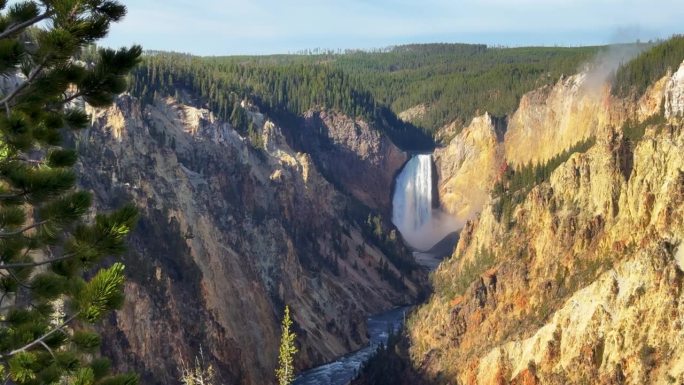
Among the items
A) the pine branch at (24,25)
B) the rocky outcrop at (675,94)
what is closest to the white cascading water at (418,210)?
the rocky outcrop at (675,94)

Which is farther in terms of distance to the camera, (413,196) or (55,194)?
(413,196)

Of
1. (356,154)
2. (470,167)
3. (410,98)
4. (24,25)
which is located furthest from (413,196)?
(24,25)

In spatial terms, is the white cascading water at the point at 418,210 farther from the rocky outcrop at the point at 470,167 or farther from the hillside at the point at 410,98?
the hillside at the point at 410,98

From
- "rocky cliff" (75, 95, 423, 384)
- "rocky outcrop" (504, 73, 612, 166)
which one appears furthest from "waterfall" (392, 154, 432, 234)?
"rocky cliff" (75, 95, 423, 384)

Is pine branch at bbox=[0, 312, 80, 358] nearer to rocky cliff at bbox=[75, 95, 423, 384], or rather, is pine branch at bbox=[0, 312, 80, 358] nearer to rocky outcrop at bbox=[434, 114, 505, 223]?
rocky cliff at bbox=[75, 95, 423, 384]

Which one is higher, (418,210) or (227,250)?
(227,250)

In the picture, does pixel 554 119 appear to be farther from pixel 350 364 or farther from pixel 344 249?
pixel 350 364
